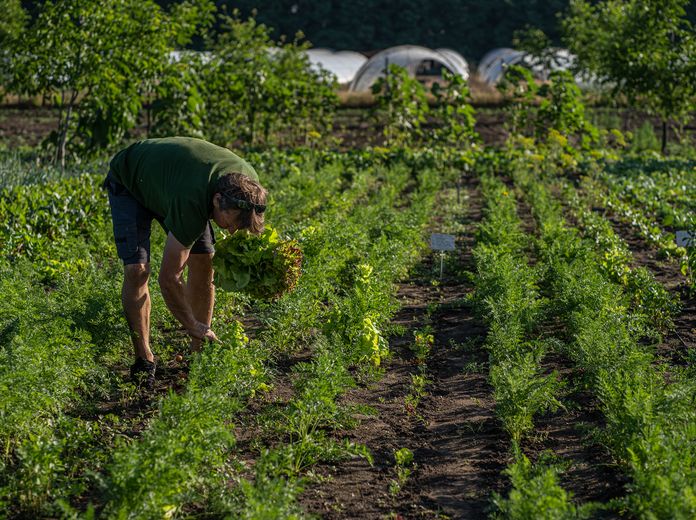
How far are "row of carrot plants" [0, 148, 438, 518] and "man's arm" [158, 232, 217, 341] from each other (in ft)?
0.69

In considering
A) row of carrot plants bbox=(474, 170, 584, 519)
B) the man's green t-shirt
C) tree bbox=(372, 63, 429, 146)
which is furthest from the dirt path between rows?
tree bbox=(372, 63, 429, 146)

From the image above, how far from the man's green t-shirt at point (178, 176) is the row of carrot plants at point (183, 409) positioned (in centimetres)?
71

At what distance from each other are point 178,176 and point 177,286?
60cm

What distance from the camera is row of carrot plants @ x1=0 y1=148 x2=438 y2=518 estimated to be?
3414 mm

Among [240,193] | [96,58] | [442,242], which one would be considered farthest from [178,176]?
[96,58]

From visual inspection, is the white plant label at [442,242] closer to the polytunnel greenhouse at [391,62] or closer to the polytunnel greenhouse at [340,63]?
the polytunnel greenhouse at [391,62]

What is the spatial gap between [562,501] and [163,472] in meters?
1.56

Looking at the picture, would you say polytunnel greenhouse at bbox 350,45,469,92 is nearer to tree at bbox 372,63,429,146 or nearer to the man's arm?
tree at bbox 372,63,429,146

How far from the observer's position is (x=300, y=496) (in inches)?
156

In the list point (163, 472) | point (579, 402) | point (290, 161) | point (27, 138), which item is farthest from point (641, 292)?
point (27, 138)

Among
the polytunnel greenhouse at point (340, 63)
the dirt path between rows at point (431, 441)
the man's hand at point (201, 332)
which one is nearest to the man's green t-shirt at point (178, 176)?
the man's hand at point (201, 332)

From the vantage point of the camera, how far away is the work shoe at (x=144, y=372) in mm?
5031

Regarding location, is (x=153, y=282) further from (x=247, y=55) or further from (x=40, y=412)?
(x=247, y=55)

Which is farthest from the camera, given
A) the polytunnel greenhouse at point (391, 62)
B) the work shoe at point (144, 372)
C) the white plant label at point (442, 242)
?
the polytunnel greenhouse at point (391, 62)
